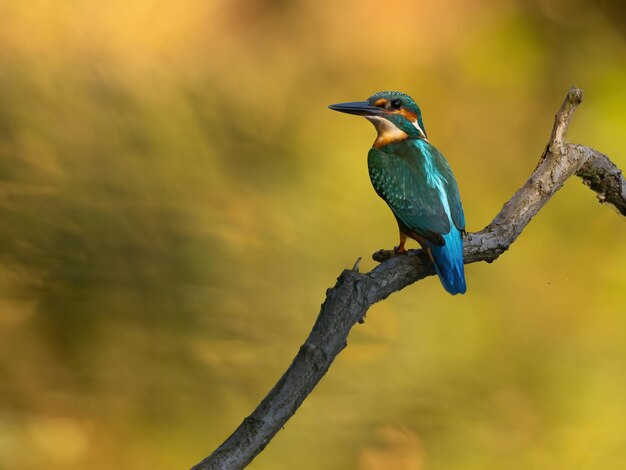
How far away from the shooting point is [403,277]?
2123mm

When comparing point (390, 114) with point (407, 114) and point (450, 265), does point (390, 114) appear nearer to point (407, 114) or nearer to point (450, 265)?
point (407, 114)

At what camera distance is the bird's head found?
244cm

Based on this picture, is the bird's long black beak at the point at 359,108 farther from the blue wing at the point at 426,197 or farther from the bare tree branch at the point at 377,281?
the bare tree branch at the point at 377,281

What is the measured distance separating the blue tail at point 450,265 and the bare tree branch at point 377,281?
0.06m

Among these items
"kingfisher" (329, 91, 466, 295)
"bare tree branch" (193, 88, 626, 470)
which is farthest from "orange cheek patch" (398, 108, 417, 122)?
"bare tree branch" (193, 88, 626, 470)

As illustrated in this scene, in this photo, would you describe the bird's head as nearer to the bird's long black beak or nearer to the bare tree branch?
the bird's long black beak

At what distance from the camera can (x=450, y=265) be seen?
215 cm

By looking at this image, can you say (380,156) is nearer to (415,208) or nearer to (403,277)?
(415,208)

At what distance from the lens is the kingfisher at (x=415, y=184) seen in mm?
2162

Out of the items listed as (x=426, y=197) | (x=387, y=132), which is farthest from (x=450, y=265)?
(x=387, y=132)

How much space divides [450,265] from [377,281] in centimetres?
22

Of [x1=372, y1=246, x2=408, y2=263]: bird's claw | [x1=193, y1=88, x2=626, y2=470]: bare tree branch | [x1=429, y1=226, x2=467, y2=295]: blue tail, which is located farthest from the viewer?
[x1=372, y1=246, x2=408, y2=263]: bird's claw

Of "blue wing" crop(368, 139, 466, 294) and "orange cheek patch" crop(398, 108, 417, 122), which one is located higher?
"orange cheek patch" crop(398, 108, 417, 122)

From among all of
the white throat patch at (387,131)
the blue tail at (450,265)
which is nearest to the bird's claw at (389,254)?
the blue tail at (450,265)
